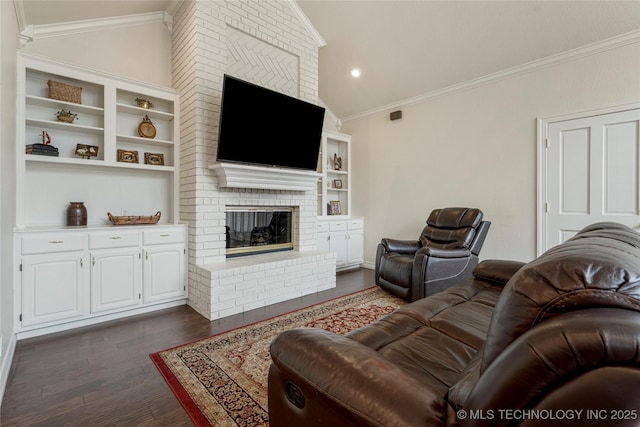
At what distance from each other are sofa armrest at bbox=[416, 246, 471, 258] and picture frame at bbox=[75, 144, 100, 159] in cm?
346

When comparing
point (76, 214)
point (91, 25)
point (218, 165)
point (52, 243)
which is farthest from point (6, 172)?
point (91, 25)

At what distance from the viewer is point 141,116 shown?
3.40m

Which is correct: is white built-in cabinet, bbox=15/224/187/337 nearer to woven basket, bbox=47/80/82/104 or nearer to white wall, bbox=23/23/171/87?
woven basket, bbox=47/80/82/104

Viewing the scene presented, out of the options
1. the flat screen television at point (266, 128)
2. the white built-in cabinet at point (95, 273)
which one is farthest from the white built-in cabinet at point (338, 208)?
the white built-in cabinet at point (95, 273)

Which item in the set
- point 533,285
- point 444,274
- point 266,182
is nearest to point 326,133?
point 266,182

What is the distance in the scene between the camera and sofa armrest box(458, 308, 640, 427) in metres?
0.50

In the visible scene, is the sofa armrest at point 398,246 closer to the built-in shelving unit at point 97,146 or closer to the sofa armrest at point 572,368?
the built-in shelving unit at point 97,146

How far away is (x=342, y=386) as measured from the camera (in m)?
0.83

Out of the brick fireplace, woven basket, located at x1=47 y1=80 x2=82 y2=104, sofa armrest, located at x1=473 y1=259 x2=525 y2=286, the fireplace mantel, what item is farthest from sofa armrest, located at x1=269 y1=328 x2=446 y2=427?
woven basket, located at x1=47 y1=80 x2=82 y2=104

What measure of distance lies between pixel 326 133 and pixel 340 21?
5.25 ft

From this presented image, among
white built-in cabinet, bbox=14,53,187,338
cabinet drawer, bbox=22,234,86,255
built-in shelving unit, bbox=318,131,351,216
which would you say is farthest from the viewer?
built-in shelving unit, bbox=318,131,351,216

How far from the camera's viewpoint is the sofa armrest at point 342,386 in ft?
2.39

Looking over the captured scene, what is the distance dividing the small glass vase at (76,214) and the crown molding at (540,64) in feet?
14.3

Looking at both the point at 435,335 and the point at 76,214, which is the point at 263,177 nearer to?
the point at 76,214
